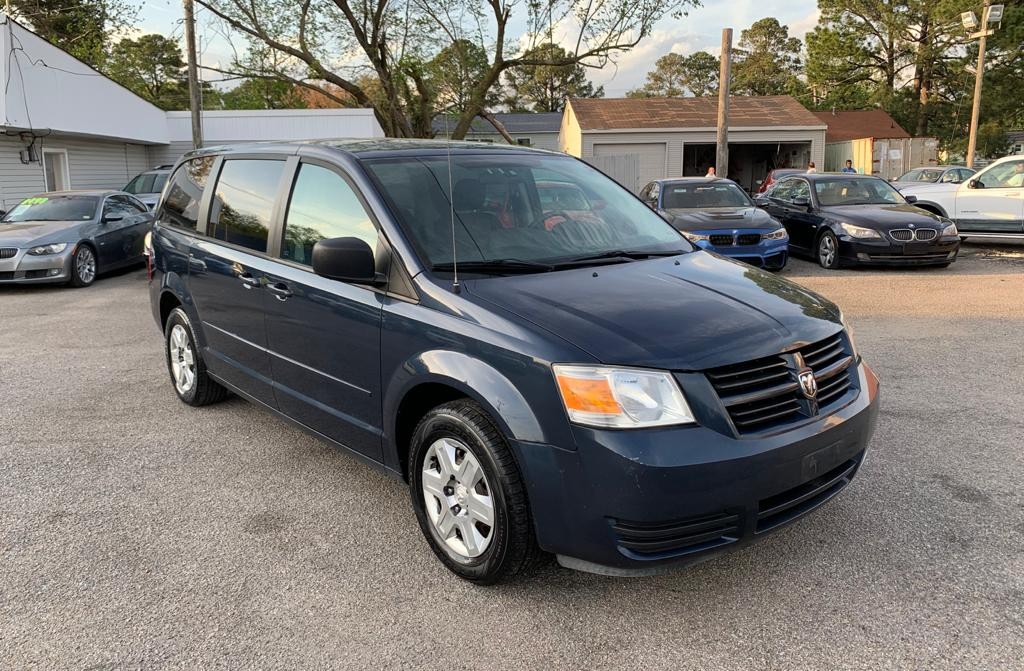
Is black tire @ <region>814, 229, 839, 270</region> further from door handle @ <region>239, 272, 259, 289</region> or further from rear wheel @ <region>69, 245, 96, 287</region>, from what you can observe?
rear wheel @ <region>69, 245, 96, 287</region>

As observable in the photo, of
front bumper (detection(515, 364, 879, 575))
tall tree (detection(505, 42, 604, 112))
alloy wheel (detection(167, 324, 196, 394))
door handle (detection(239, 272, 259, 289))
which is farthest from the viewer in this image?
tall tree (detection(505, 42, 604, 112))

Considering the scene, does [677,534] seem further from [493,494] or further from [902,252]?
Answer: [902,252]

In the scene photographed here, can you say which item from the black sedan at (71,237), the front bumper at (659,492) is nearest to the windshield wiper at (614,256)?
the front bumper at (659,492)

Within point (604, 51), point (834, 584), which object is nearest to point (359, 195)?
point (834, 584)

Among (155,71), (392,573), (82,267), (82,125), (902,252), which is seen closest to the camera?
(392,573)

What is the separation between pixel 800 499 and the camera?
288 centimetres

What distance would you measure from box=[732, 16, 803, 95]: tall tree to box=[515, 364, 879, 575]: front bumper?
6909cm

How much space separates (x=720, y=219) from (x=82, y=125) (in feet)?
57.5

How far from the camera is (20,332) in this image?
8.45 m

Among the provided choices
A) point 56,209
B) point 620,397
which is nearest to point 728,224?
point 620,397

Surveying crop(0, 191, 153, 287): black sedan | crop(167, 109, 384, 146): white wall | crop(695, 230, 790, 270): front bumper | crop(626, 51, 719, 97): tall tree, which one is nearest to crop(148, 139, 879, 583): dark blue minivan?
crop(695, 230, 790, 270): front bumper

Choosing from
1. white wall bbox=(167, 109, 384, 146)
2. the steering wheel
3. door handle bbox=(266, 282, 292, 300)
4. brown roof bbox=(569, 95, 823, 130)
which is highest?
brown roof bbox=(569, 95, 823, 130)

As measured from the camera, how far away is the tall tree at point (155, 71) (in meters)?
43.2

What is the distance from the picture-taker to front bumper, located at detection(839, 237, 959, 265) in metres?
11.3
